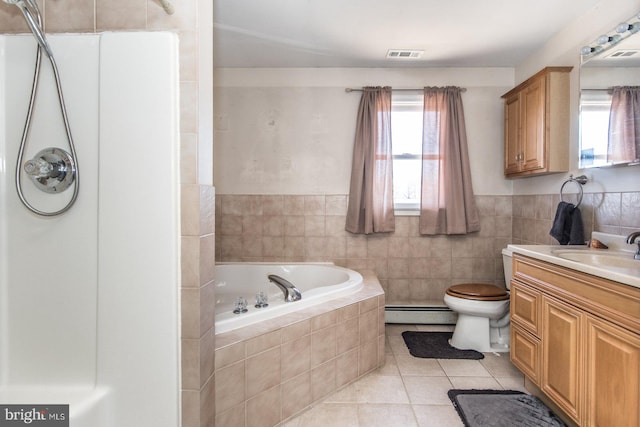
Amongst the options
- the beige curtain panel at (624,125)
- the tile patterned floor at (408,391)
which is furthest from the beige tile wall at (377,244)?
the beige curtain panel at (624,125)

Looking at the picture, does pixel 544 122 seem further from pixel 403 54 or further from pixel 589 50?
pixel 403 54

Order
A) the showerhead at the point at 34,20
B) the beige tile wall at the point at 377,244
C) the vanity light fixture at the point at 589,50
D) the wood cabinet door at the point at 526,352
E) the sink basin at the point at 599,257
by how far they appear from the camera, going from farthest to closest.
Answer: the beige tile wall at the point at 377,244, the vanity light fixture at the point at 589,50, the wood cabinet door at the point at 526,352, the sink basin at the point at 599,257, the showerhead at the point at 34,20

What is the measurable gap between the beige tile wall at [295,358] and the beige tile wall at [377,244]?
97cm

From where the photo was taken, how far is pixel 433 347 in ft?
8.66

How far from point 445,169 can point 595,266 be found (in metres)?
1.83

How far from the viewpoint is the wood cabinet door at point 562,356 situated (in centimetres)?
149

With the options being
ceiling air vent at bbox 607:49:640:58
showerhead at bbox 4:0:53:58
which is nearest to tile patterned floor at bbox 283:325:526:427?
showerhead at bbox 4:0:53:58

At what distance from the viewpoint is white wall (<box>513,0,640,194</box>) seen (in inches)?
78.5

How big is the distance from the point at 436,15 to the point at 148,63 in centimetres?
199

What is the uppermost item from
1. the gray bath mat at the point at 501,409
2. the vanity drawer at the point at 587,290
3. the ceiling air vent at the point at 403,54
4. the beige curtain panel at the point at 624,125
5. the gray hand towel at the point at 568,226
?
the ceiling air vent at the point at 403,54

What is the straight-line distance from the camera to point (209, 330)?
136cm

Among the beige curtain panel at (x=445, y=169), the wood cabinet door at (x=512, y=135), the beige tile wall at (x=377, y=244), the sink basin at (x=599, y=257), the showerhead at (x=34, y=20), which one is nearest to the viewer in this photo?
the showerhead at (x=34, y=20)

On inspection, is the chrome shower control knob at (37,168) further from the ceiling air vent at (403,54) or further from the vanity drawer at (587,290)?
the ceiling air vent at (403,54)

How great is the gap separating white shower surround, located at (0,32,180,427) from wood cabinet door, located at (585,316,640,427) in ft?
5.25
